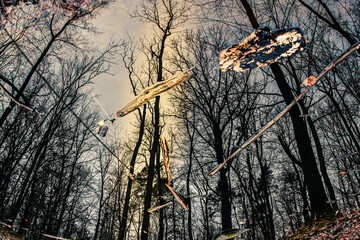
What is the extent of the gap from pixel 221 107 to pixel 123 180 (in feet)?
59.4

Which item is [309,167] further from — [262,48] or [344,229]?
[262,48]

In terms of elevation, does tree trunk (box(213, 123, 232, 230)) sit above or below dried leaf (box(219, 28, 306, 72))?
below

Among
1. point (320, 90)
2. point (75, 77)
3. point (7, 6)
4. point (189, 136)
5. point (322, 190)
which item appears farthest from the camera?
point (189, 136)

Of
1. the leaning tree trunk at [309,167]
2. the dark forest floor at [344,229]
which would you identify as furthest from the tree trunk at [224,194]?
the dark forest floor at [344,229]

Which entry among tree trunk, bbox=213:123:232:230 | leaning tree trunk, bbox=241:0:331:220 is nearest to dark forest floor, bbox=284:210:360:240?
leaning tree trunk, bbox=241:0:331:220

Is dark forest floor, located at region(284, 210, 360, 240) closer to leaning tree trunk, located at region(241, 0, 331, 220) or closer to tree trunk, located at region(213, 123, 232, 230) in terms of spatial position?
leaning tree trunk, located at region(241, 0, 331, 220)

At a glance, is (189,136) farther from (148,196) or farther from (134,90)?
(148,196)

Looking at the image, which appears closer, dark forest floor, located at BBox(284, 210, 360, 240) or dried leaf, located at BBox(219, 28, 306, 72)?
dark forest floor, located at BBox(284, 210, 360, 240)

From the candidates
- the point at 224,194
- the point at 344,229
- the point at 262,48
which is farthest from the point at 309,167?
the point at 224,194

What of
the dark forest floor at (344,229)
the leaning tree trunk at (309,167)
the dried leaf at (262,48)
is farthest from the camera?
the leaning tree trunk at (309,167)

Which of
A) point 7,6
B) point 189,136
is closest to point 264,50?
point 7,6

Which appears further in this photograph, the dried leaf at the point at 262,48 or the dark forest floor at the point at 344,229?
the dried leaf at the point at 262,48

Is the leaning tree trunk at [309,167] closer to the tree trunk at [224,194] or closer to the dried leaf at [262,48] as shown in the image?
the dried leaf at [262,48]

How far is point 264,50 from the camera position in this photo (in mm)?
3877
